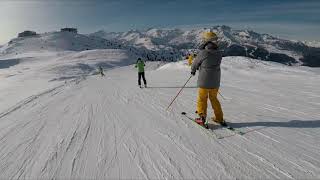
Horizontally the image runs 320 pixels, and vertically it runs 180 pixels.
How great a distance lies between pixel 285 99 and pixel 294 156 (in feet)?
23.5

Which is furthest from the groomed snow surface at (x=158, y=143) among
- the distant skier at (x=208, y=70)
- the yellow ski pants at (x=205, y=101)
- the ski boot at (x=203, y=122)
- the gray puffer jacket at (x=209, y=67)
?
the gray puffer jacket at (x=209, y=67)

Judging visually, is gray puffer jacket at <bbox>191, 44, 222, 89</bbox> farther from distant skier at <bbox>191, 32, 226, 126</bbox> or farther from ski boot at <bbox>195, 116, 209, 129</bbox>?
ski boot at <bbox>195, 116, 209, 129</bbox>

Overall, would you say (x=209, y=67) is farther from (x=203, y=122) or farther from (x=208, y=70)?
(x=203, y=122)

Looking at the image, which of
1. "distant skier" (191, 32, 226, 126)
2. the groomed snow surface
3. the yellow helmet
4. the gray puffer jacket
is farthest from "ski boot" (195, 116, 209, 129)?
the yellow helmet

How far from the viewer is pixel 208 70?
798 cm

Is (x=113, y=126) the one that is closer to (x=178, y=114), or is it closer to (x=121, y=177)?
(x=178, y=114)

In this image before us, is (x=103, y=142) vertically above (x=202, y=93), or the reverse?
(x=202, y=93)

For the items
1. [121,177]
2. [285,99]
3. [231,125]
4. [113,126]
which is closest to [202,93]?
[231,125]

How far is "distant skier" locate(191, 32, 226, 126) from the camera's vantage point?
25.6 ft

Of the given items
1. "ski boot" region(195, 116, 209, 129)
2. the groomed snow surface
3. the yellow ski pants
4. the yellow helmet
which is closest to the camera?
the groomed snow surface

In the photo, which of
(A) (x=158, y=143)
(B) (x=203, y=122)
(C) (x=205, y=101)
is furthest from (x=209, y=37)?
(A) (x=158, y=143)

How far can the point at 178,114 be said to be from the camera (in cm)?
974

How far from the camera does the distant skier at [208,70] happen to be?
25.6ft

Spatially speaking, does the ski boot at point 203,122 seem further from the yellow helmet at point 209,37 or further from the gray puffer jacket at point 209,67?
the yellow helmet at point 209,37
